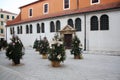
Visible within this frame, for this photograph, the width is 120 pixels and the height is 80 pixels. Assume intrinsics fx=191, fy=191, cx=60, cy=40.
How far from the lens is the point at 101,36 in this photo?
23.1 metres

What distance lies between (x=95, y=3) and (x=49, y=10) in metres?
9.90

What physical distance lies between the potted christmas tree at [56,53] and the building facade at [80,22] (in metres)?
11.5

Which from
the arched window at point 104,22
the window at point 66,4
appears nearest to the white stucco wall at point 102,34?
the arched window at point 104,22

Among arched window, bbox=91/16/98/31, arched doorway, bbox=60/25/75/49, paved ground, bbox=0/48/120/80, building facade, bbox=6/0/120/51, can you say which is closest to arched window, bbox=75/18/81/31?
building facade, bbox=6/0/120/51

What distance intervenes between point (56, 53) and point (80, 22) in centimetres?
1467

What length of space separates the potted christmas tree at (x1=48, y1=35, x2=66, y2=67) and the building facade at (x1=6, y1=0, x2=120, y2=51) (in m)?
11.5

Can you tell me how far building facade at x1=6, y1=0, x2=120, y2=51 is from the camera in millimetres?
22219

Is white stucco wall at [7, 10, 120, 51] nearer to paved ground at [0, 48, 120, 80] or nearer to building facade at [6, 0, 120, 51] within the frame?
building facade at [6, 0, 120, 51]

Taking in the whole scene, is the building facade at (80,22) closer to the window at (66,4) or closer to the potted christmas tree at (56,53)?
the window at (66,4)

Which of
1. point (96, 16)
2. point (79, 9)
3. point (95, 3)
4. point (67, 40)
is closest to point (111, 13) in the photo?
point (96, 16)

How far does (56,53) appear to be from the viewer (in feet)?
39.2

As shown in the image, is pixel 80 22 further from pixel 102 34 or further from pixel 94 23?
pixel 102 34

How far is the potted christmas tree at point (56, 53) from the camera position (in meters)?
11.9

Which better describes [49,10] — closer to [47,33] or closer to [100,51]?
[47,33]
